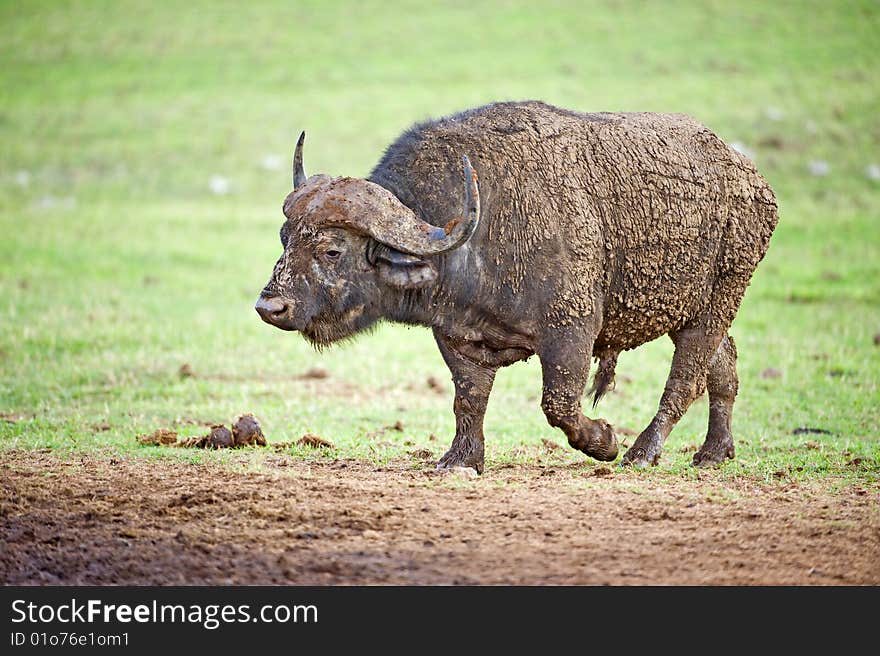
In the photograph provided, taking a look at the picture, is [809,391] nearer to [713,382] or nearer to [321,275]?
[713,382]

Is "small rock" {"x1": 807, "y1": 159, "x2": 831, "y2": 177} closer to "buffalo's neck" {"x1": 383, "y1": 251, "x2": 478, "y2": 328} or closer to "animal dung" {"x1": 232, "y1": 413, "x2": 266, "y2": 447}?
"animal dung" {"x1": 232, "y1": 413, "x2": 266, "y2": 447}

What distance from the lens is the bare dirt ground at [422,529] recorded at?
6.72 metres

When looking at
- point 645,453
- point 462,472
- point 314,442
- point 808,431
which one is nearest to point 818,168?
point 808,431

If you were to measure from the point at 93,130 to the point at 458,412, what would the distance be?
82.3 feet

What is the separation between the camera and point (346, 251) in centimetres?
857

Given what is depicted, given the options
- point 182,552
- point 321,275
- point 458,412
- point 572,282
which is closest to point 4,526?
point 182,552

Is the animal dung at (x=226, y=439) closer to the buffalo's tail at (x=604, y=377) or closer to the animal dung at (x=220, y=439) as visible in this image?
the animal dung at (x=220, y=439)

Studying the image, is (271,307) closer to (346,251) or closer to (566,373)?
(346,251)

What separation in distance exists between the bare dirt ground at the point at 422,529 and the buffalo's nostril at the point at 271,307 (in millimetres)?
1105

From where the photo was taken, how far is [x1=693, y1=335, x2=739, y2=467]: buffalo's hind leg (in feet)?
33.5

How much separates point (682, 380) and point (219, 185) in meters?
19.6

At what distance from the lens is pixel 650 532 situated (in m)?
7.35

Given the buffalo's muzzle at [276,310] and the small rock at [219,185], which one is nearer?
the buffalo's muzzle at [276,310]

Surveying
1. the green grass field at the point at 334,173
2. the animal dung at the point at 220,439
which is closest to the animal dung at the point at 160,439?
the green grass field at the point at 334,173
